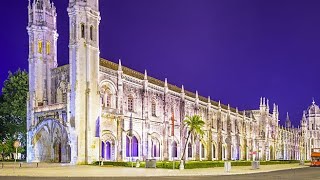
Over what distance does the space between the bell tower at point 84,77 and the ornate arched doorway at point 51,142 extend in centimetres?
256

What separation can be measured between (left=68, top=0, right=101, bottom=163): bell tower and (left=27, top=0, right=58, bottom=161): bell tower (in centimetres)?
728

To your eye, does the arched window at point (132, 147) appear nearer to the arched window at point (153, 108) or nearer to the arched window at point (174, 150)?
the arched window at point (153, 108)

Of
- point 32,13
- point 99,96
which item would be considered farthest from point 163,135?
point 32,13

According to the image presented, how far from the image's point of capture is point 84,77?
5425cm

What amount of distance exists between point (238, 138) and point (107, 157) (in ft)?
161

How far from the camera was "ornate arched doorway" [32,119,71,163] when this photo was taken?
5441 centimetres

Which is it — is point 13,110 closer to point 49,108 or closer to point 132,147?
point 49,108

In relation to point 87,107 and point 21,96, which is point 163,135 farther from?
point 21,96

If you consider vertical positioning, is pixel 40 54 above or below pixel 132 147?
above

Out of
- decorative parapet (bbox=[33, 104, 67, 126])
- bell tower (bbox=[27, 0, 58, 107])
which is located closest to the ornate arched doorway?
decorative parapet (bbox=[33, 104, 67, 126])

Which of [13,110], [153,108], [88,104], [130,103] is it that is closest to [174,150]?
[153,108]

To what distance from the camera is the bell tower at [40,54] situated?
59.5 metres

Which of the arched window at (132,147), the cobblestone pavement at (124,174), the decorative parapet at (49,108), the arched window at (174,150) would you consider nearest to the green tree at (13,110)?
the decorative parapet at (49,108)

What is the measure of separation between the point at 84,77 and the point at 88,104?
358 cm
